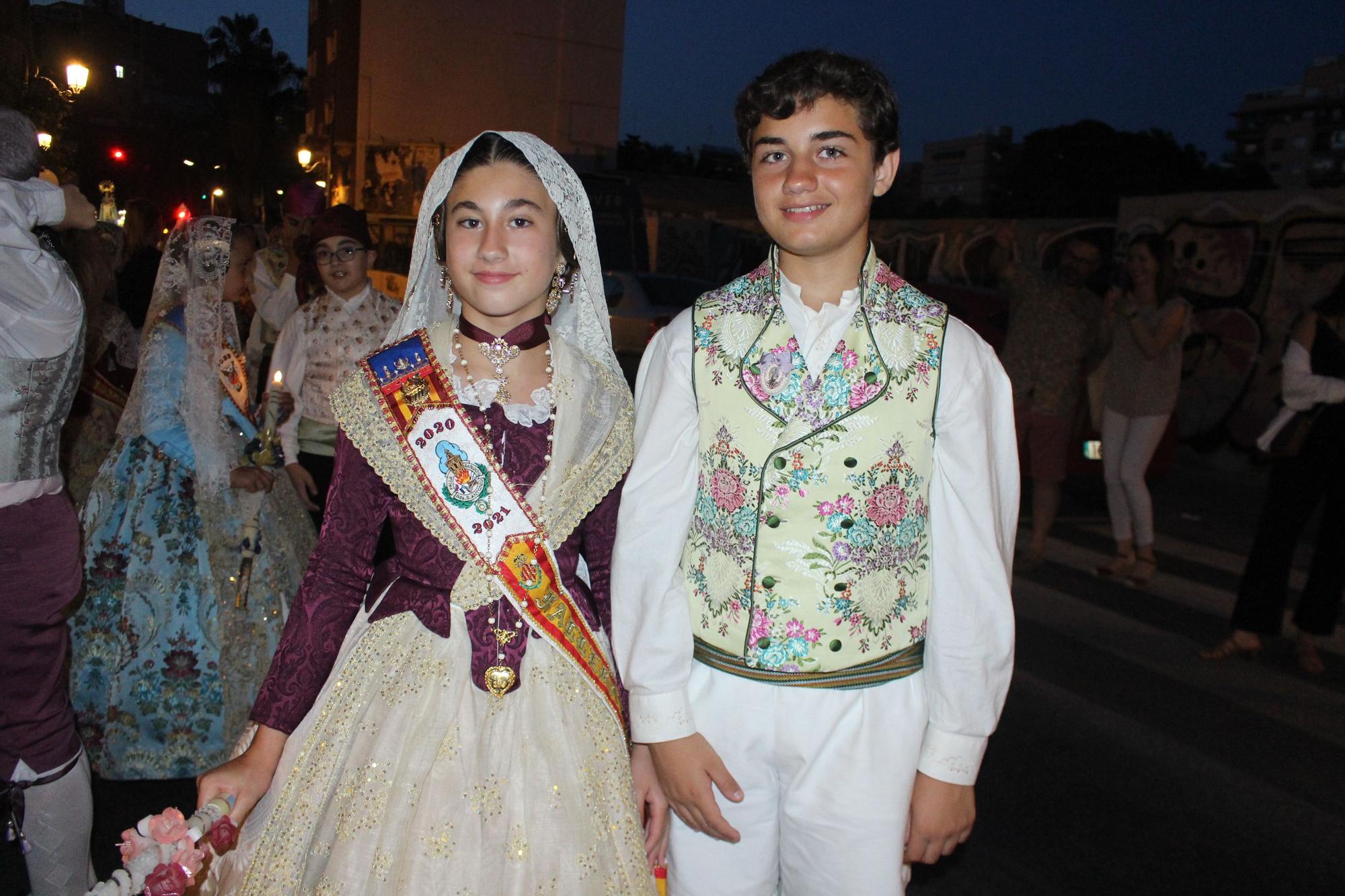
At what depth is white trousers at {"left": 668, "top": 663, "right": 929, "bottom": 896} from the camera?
6.02 ft

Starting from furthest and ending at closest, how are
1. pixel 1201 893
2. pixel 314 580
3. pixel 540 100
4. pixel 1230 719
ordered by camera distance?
pixel 540 100
pixel 1230 719
pixel 1201 893
pixel 314 580

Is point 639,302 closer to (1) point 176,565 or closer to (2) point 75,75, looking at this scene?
(2) point 75,75

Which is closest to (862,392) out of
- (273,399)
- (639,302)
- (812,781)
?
(812,781)

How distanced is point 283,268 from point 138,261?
57.0 inches

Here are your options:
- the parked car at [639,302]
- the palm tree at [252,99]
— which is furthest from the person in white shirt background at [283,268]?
the palm tree at [252,99]

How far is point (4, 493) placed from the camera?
260 centimetres

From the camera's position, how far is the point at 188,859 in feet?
4.96

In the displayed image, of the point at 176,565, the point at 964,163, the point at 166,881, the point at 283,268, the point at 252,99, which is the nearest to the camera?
the point at 166,881

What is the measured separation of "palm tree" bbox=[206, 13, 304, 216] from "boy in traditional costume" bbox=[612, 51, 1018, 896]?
48.1m

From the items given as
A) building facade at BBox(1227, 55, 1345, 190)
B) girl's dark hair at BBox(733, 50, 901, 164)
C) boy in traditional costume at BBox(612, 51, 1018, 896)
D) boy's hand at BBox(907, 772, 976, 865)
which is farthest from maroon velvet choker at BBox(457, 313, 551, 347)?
building facade at BBox(1227, 55, 1345, 190)

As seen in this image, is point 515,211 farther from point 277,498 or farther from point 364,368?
point 277,498

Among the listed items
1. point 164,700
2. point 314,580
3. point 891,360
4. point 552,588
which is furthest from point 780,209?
point 164,700

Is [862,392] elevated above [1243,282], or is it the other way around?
[1243,282]

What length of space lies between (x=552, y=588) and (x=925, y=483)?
77cm
